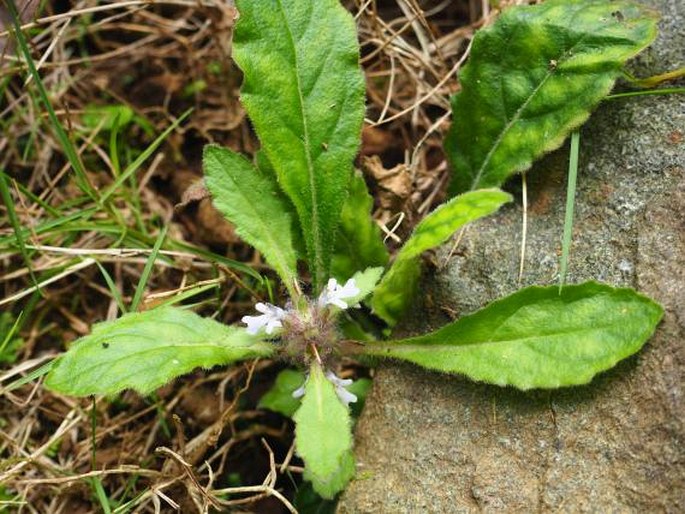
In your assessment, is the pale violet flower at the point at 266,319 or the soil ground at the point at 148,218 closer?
the pale violet flower at the point at 266,319

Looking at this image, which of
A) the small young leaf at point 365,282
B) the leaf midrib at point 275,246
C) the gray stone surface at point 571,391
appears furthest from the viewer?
the leaf midrib at point 275,246

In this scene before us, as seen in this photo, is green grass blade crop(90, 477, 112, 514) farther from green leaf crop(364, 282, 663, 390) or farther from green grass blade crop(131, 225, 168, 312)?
green leaf crop(364, 282, 663, 390)

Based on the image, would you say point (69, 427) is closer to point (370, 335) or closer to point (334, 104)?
point (370, 335)

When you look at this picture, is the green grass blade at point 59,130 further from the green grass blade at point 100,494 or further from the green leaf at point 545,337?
the green leaf at point 545,337

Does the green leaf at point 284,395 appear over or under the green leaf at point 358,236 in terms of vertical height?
under

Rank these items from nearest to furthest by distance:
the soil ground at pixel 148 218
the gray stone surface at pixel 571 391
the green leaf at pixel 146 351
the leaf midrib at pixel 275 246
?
1. the gray stone surface at pixel 571 391
2. the green leaf at pixel 146 351
3. the leaf midrib at pixel 275 246
4. the soil ground at pixel 148 218

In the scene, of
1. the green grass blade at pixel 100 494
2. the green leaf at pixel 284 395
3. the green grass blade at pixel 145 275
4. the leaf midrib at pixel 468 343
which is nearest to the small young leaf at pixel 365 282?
the leaf midrib at pixel 468 343
